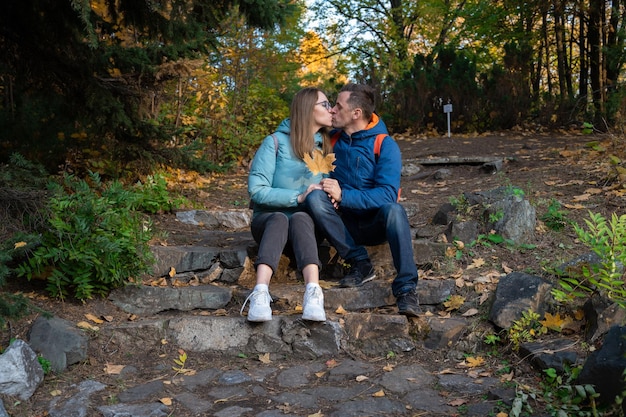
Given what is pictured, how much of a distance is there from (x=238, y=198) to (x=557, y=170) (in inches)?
142

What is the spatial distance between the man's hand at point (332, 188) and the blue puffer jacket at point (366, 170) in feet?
0.16

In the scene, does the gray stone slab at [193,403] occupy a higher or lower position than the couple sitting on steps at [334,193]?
lower

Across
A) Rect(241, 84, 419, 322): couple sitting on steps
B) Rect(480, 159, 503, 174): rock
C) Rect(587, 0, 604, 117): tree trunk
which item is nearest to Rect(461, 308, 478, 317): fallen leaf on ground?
Rect(241, 84, 419, 322): couple sitting on steps

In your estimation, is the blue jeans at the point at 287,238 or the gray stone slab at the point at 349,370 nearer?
the gray stone slab at the point at 349,370

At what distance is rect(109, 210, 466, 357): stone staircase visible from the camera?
3535 mm

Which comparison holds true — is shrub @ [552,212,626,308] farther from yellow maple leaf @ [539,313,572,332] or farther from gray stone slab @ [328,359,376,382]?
gray stone slab @ [328,359,376,382]

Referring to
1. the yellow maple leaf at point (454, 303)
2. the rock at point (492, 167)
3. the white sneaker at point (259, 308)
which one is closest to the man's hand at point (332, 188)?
the white sneaker at point (259, 308)

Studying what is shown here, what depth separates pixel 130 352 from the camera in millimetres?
3508

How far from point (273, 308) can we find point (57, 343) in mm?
1288

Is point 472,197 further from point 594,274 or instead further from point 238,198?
point 238,198

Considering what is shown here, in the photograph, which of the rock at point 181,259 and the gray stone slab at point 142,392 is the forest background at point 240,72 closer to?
the rock at point 181,259

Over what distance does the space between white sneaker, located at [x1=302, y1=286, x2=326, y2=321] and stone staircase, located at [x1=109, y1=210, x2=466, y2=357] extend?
10 centimetres

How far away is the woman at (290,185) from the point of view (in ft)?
12.0

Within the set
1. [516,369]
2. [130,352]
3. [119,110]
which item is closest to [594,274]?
[516,369]
